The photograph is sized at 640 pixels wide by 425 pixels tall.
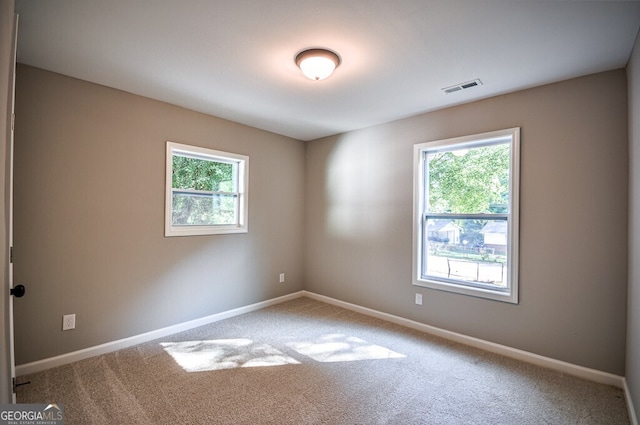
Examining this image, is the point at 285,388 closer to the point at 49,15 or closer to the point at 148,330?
the point at 148,330

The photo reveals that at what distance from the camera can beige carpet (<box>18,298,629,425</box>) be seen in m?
1.98

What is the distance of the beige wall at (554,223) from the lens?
2354 millimetres

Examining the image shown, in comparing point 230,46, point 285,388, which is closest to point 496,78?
point 230,46

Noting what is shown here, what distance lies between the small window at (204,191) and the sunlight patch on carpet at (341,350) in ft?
5.74

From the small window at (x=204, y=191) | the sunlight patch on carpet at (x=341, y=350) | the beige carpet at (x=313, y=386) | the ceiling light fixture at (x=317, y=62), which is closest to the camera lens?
the beige carpet at (x=313, y=386)

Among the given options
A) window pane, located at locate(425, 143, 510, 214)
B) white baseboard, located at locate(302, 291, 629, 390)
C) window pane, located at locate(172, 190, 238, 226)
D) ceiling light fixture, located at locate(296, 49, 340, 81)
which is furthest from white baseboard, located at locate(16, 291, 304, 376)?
ceiling light fixture, located at locate(296, 49, 340, 81)

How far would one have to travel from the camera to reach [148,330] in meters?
3.09

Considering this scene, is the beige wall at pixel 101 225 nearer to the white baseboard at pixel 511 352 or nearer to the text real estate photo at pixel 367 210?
the text real estate photo at pixel 367 210

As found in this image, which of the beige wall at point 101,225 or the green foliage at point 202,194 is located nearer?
the beige wall at point 101,225

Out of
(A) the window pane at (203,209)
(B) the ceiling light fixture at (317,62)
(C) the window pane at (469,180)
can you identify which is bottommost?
(A) the window pane at (203,209)

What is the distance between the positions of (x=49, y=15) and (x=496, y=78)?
3.30m

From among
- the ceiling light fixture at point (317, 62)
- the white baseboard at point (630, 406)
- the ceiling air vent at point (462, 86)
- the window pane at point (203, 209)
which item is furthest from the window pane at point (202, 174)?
the white baseboard at point (630, 406)

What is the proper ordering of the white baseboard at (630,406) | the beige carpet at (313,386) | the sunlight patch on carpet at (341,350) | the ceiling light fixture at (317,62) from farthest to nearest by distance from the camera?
the sunlight patch on carpet at (341,350)
the ceiling light fixture at (317,62)
the beige carpet at (313,386)
the white baseboard at (630,406)

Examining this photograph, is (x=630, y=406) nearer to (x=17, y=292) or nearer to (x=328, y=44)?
(x=328, y=44)
